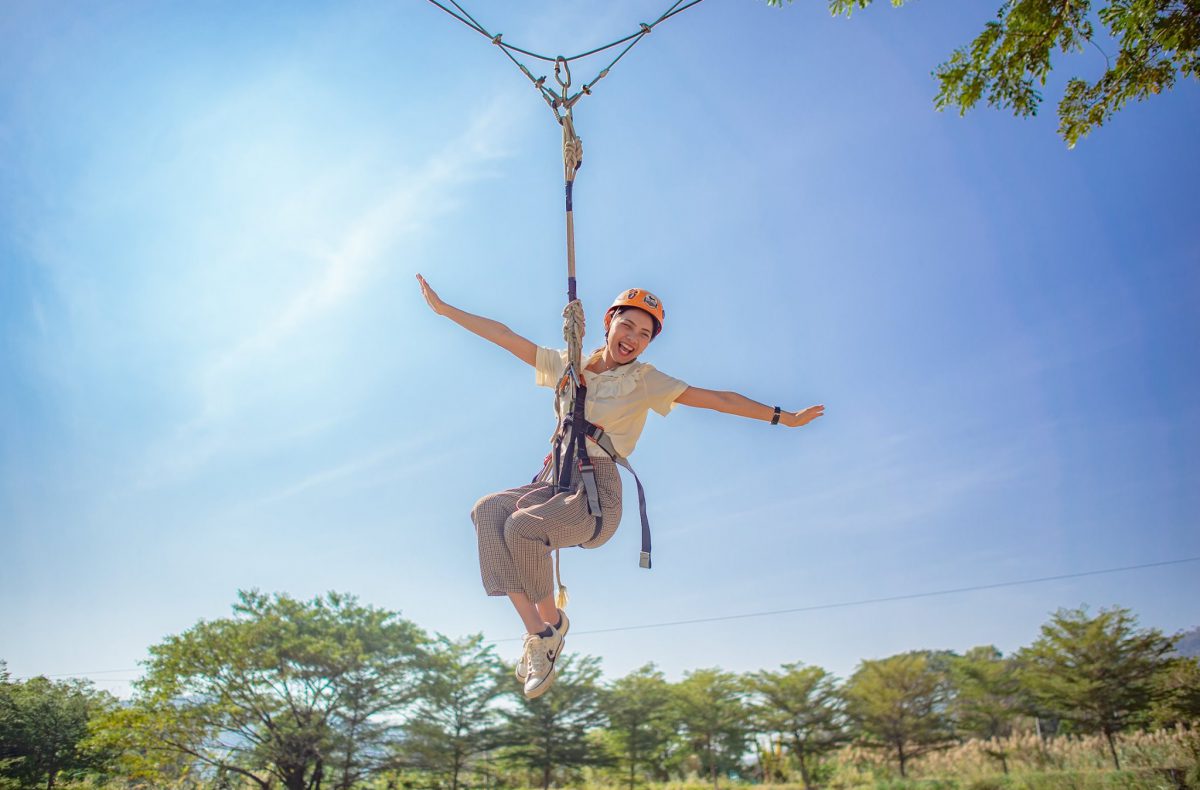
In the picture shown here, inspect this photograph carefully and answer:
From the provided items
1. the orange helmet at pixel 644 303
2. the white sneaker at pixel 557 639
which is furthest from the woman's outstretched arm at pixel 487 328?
the white sneaker at pixel 557 639

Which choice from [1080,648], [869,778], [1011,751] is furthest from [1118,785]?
[869,778]

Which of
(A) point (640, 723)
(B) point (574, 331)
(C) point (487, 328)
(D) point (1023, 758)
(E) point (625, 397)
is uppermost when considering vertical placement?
(C) point (487, 328)

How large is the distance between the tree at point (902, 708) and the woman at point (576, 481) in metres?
28.2

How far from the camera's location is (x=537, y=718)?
94.3 feet

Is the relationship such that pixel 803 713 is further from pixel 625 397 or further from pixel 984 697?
pixel 625 397

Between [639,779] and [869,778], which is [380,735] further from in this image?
[869,778]

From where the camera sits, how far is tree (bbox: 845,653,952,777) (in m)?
27.6

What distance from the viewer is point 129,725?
70.7ft

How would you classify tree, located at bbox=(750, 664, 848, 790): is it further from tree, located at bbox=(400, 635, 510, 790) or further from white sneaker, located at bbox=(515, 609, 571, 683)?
white sneaker, located at bbox=(515, 609, 571, 683)

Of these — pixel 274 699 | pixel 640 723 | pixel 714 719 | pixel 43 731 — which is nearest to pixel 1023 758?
pixel 714 719

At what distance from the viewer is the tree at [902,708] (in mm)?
27641

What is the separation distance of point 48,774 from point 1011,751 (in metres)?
31.4

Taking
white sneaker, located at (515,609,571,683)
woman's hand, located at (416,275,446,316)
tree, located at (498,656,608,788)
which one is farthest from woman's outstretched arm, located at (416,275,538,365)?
tree, located at (498,656,608,788)

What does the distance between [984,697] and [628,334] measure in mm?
34225
